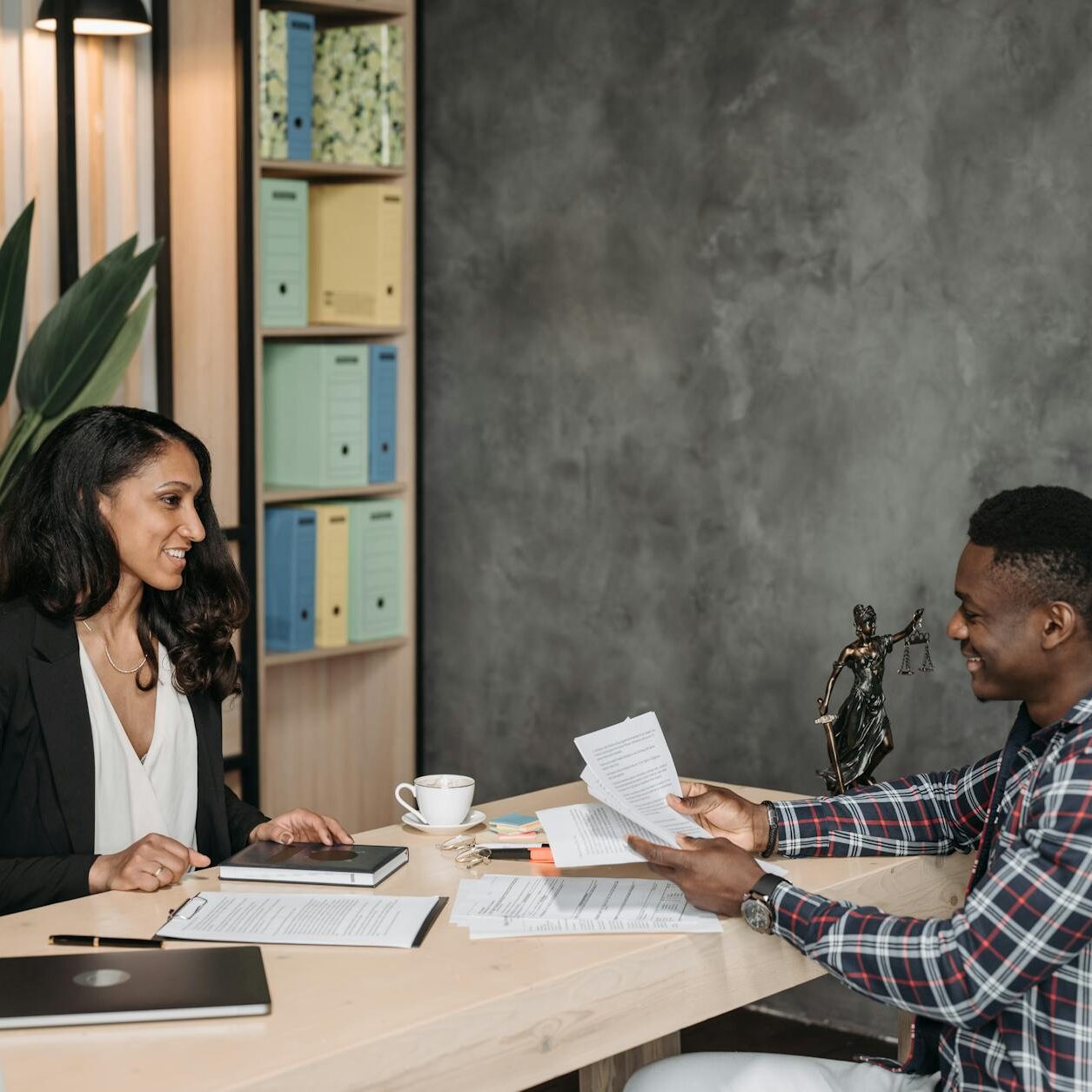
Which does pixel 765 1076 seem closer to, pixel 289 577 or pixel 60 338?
pixel 60 338

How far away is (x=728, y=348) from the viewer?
136 inches

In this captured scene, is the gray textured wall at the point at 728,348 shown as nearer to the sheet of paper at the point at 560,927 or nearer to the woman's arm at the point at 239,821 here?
the woman's arm at the point at 239,821

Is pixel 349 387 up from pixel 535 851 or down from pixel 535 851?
up

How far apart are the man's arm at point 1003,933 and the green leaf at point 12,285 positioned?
6.43ft

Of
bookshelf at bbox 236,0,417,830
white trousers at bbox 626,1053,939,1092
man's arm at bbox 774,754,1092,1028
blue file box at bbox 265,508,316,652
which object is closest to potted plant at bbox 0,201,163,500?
bookshelf at bbox 236,0,417,830

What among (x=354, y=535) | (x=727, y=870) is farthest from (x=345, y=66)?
(x=727, y=870)

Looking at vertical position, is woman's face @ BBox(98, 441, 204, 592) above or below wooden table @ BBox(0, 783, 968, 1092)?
above

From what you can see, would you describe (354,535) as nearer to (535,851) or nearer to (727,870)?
(535,851)

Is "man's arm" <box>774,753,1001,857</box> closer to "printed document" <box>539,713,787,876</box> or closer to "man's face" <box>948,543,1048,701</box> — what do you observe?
"printed document" <box>539,713,787,876</box>

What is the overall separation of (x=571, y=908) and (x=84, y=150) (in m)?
2.19

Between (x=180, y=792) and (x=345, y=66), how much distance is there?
2.17m

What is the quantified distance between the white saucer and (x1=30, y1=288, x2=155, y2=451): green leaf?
1205 millimetres

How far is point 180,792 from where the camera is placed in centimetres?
228

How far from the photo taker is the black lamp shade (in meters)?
3.02
